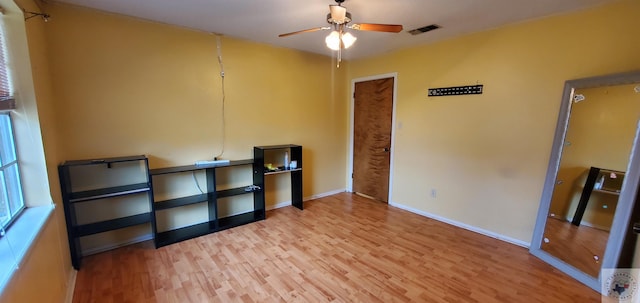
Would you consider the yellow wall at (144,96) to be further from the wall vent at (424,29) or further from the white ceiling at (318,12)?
the wall vent at (424,29)

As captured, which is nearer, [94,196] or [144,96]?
[94,196]

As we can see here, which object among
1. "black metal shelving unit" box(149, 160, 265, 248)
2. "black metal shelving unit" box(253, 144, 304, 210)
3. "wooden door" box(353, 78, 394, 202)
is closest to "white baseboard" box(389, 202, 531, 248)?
"wooden door" box(353, 78, 394, 202)

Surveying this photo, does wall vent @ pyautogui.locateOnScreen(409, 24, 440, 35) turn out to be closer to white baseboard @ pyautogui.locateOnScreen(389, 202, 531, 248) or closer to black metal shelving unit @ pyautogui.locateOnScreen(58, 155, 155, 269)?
white baseboard @ pyautogui.locateOnScreen(389, 202, 531, 248)

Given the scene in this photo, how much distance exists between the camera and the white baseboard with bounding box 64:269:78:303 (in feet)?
6.24

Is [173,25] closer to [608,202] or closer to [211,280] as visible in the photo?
[211,280]

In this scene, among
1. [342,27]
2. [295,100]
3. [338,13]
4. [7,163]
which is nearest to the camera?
[7,163]

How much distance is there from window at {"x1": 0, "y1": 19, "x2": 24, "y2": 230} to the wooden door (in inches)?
149

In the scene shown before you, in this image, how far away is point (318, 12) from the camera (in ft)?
7.78

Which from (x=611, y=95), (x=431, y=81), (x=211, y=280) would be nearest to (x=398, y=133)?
(x=431, y=81)

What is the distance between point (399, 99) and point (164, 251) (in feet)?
11.4

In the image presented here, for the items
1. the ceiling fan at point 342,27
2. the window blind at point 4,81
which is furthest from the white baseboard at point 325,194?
the window blind at point 4,81

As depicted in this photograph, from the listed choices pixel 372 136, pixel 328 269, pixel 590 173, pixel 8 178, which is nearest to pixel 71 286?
pixel 8 178

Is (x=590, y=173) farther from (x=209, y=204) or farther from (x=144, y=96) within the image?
(x=144, y=96)

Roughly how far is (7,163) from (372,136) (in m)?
3.83
